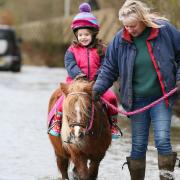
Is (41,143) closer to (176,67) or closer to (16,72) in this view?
(176,67)

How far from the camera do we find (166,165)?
7.44 metres

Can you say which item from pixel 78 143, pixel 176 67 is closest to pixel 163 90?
pixel 176 67

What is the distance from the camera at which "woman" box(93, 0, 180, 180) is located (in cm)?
732

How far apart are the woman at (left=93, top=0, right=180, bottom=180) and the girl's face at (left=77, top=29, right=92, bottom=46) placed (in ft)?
2.40

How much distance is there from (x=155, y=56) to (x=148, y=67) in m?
0.13

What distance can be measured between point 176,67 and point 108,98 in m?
1.20

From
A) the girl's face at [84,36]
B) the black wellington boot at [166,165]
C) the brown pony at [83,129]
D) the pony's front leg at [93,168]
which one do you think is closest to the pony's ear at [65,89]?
the brown pony at [83,129]

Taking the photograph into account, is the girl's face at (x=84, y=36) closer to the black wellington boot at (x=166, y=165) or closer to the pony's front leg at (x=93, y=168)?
the pony's front leg at (x=93, y=168)

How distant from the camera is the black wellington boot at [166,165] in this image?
7421 millimetres

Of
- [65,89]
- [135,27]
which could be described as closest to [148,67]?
[135,27]

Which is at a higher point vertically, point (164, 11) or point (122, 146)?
point (164, 11)

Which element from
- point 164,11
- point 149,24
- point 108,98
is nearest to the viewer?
point 149,24

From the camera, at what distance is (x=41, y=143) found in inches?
485

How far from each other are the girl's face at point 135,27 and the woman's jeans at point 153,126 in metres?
0.68
